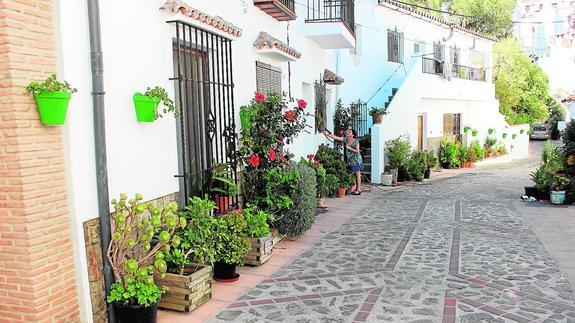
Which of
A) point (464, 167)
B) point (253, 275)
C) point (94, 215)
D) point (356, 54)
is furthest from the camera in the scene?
point (464, 167)

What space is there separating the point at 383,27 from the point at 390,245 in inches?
522

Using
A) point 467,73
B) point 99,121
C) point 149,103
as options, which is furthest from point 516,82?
point 99,121

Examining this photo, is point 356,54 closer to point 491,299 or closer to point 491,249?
point 491,249

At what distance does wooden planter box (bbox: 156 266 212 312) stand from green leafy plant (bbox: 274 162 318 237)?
258 centimetres

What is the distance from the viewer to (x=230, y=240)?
5461mm

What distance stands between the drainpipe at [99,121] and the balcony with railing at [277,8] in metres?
4.34

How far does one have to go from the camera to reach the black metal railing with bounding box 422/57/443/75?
1888cm

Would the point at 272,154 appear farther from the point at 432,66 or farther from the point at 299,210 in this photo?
the point at 432,66

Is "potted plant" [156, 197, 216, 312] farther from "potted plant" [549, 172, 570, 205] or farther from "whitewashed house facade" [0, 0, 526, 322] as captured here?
"potted plant" [549, 172, 570, 205]

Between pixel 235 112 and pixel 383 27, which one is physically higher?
pixel 383 27

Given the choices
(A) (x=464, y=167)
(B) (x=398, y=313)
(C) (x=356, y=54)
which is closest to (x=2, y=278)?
(B) (x=398, y=313)

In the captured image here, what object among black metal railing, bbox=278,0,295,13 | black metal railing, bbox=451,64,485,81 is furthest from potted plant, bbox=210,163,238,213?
black metal railing, bbox=451,64,485,81

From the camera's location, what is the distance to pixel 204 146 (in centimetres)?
650

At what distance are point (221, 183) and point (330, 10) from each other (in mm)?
6720
